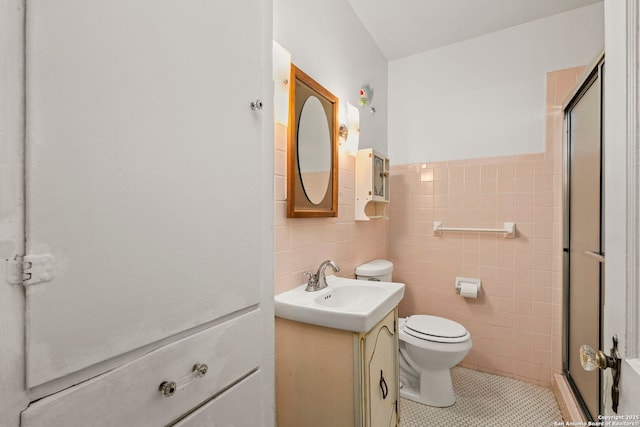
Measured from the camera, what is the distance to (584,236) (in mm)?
1617

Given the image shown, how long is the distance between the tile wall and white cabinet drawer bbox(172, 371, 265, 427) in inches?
77.1

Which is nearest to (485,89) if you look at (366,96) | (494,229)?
(366,96)

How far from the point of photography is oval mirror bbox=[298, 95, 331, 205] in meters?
1.51

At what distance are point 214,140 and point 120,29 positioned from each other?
243mm

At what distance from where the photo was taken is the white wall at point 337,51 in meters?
1.47

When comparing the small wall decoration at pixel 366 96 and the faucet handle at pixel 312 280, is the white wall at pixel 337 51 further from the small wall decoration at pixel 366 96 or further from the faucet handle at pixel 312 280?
the faucet handle at pixel 312 280

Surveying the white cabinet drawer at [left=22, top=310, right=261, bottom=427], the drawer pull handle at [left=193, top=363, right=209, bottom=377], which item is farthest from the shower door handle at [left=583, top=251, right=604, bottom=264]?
the drawer pull handle at [left=193, top=363, right=209, bottom=377]

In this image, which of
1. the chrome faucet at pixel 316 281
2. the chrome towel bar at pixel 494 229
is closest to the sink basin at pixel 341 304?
the chrome faucet at pixel 316 281

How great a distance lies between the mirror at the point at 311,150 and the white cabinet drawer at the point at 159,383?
0.77 metres

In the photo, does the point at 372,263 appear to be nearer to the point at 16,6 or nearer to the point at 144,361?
the point at 144,361

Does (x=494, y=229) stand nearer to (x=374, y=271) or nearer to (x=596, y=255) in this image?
(x=596, y=255)

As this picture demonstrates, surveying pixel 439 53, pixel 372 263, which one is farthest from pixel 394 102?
pixel 372 263

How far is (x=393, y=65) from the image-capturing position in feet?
8.55

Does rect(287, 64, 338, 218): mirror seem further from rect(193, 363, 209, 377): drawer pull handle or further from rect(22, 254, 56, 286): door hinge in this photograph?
rect(22, 254, 56, 286): door hinge
